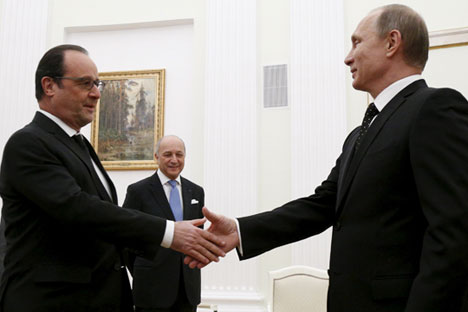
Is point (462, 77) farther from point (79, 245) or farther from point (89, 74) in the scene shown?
point (79, 245)

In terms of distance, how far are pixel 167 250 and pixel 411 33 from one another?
299cm

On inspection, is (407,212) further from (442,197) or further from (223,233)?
(223,233)

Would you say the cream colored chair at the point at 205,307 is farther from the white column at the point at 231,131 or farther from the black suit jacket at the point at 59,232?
the black suit jacket at the point at 59,232

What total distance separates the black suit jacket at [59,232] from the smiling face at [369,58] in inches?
49.2

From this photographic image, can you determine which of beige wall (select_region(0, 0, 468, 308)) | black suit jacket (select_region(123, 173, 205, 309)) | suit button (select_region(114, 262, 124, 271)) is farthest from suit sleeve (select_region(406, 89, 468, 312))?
beige wall (select_region(0, 0, 468, 308))

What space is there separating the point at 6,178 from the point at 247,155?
476cm

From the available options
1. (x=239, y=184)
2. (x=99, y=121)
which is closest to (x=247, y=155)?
(x=239, y=184)

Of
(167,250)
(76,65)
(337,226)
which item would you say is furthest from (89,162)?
(167,250)

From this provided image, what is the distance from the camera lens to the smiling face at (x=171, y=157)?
506 centimetres

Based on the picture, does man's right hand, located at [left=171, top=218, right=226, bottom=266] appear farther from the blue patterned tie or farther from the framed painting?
the framed painting

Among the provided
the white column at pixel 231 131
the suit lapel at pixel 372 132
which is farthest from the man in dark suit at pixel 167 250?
the suit lapel at pixel 372 132

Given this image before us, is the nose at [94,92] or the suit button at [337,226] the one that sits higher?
the nose at [94,92]

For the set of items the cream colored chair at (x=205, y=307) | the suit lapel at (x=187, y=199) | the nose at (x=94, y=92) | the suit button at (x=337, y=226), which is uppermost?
the nose at (x=94, y=92)

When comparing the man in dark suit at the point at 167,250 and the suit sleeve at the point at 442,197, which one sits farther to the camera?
the man in dark suit at the point at 167,250
